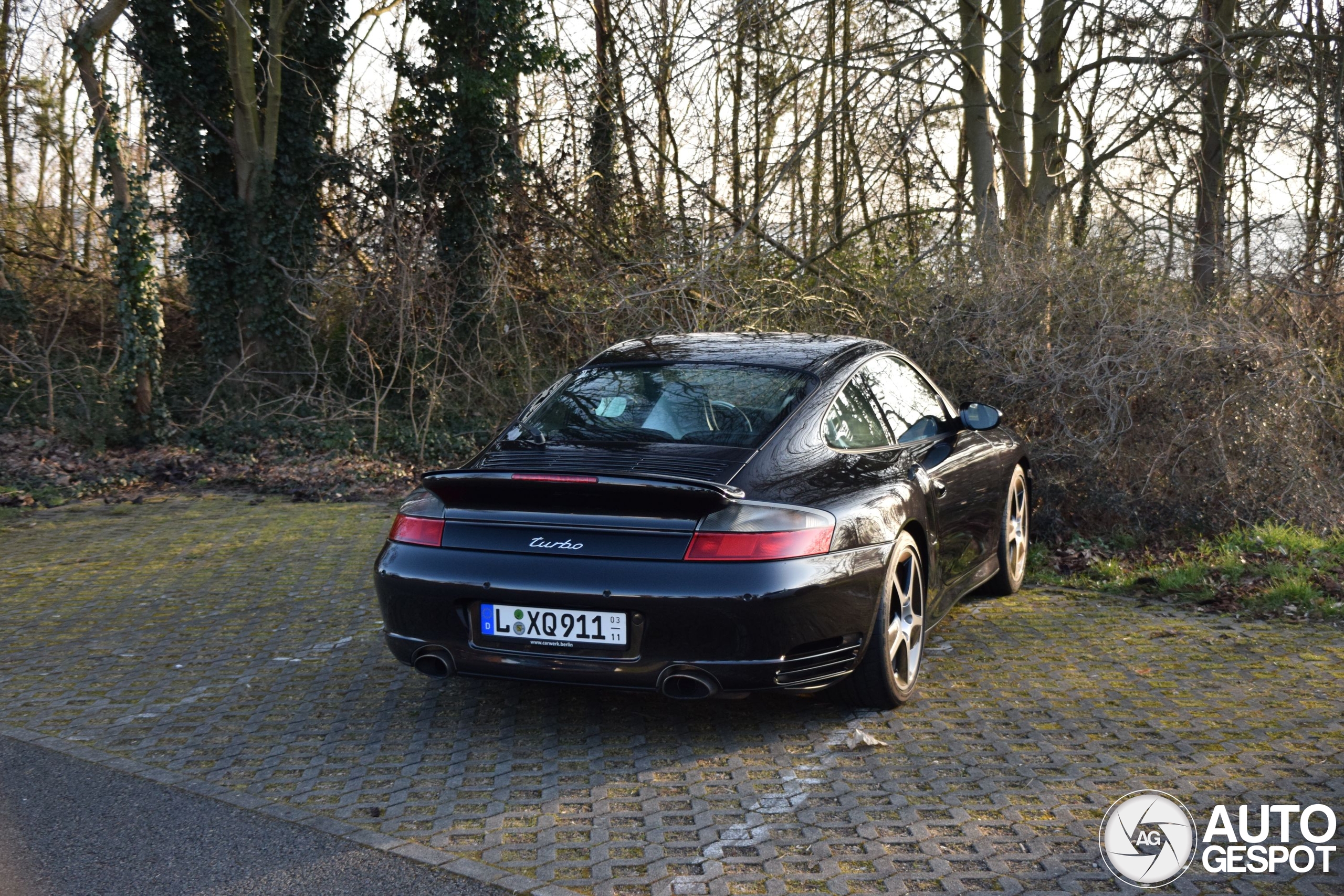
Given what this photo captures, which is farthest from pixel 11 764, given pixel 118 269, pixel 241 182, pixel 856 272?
pixel 241 182

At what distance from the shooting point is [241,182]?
53.5 ft

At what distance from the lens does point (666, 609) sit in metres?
4.21

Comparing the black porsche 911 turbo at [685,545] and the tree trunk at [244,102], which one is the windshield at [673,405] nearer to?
the black porsche 911 turbo at [685,545]

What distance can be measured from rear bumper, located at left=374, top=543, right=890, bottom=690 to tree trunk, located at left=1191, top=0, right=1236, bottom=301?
8627 millimetres

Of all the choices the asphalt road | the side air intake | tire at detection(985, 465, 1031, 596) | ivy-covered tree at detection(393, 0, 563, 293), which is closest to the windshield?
the side air intake

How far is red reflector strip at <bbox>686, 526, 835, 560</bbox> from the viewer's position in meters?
4.23

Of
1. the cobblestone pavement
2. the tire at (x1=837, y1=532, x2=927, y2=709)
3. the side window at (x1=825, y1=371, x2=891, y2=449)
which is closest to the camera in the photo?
the cobblestone pavement

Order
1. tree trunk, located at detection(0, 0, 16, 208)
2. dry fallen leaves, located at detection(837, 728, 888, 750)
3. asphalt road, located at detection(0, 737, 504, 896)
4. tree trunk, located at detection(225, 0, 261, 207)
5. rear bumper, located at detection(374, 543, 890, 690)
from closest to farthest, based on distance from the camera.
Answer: asphalt road, located at detection(0, 737, 504, 896) → rear bumper, located at detection(374, 543, 890, 690) → dry fallen leaves, located at detection(837, 728, 888, 750) → tree trunk, located at detection(0, 0, 16, 208) → tree trunk, located at detection(225, 0, 261, 207)

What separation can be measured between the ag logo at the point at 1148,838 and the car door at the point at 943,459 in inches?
63.2

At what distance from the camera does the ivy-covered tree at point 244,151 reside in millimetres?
15820

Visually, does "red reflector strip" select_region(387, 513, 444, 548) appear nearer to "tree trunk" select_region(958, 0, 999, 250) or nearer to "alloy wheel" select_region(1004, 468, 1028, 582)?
"alloy wheel" select_region(1004, 468, 1028, 582)

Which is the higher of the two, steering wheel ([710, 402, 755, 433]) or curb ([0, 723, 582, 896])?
steering wheel ([710, 402, 755, 433])

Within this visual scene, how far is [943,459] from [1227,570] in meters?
2.90

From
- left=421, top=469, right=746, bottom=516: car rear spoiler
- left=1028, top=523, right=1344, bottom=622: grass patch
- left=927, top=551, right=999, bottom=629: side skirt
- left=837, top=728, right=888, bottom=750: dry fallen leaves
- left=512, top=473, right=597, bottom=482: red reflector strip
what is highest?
left=512, top=473, right=597, bottom=482: red reflector strip
